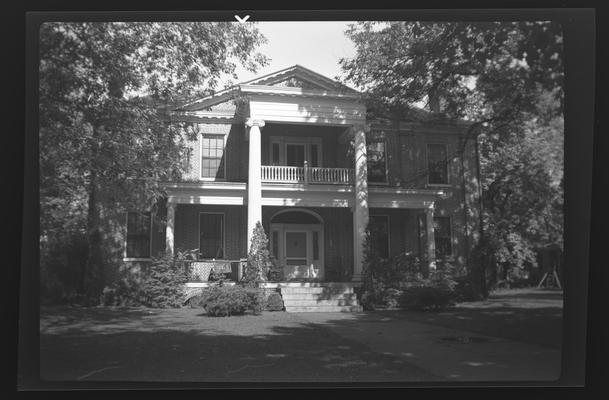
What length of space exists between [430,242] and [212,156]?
365 centimetres

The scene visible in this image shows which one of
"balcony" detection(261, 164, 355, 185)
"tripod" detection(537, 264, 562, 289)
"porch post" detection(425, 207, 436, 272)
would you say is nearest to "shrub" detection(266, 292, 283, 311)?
"balcony" detection(261, 164, 355, 185)

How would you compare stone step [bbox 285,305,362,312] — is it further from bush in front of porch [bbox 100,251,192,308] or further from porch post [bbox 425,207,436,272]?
bush in front of porch [bbox 100,251,192,308]

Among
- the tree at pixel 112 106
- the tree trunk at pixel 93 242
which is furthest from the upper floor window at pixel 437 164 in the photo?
the tree trunk at pixel 93 242

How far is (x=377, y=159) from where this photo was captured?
7.21m

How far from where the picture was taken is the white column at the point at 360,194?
23.5 feet

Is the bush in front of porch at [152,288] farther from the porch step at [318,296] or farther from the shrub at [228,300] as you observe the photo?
the porch step at [318,296]

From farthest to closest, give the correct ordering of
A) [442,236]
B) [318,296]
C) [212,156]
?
[212,156] → [318,296] → [442,236]

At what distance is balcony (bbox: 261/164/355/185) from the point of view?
7.71 m

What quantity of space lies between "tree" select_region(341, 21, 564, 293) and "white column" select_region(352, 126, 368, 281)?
83cm

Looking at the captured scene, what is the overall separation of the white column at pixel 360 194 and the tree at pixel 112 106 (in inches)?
84.7

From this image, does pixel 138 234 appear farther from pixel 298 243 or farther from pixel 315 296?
pixel 315 296

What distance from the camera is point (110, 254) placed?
660 centimetres

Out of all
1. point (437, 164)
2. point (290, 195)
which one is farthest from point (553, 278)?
point (290, 195)
